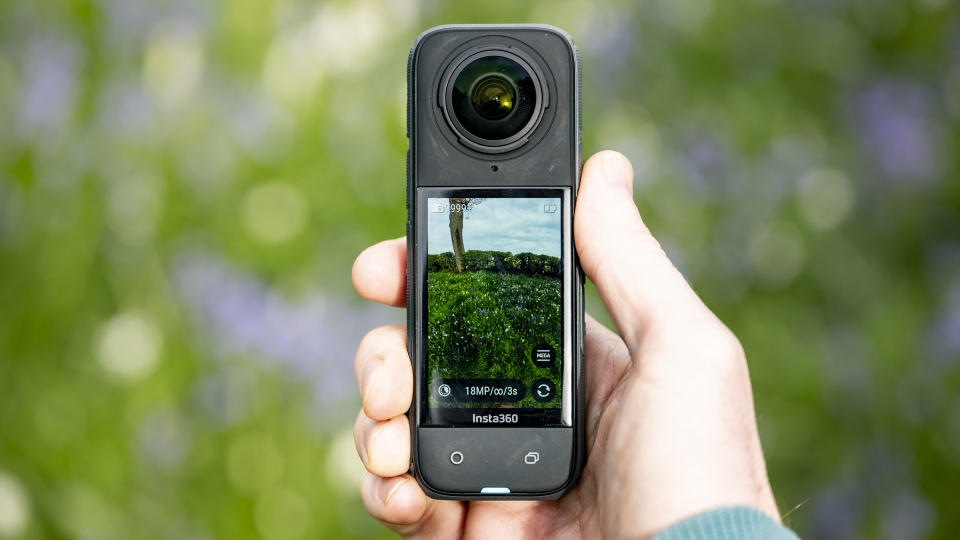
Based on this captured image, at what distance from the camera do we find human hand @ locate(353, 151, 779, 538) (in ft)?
1.70

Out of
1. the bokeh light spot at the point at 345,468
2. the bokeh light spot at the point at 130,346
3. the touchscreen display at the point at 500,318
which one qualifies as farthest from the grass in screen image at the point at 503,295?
the bokeh light spot at the point at 130,346

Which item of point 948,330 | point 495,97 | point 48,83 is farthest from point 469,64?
point 948,330

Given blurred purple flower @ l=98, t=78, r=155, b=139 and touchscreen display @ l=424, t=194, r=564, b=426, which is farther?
blurred purple flower @ l=98, t=78, r=155, b=139

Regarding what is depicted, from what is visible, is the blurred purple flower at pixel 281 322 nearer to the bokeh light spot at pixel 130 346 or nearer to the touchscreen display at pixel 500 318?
the bokeh light spot at pixel 130 346

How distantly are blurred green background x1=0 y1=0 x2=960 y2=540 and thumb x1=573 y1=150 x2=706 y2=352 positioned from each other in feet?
1.31

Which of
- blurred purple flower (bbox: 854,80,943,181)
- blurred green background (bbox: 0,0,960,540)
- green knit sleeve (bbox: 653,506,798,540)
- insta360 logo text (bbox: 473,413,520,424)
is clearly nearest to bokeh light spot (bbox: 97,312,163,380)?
blurred green background (bbox: 0,0,960,540)

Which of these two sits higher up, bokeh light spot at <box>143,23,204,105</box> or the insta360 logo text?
bokeh light spot at <box>143,23,204,105</box>

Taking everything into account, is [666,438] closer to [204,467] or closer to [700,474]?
[700,474]

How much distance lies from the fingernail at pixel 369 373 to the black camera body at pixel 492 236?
0.03 meters

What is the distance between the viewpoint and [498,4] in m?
1.05

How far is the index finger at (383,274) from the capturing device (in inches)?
27.6

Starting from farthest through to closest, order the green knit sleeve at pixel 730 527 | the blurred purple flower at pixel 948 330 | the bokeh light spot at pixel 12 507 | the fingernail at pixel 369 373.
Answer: the blurred purple flower at pixel 948 330 → the bokeh light spot at pixel 12 507 → the fingernail at pixel 369 373 → the green knit sleeve at pixel 730 527

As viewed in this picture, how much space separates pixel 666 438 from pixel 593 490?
0.37ft

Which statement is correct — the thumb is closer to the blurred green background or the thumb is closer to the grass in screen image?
the grass in screen image
